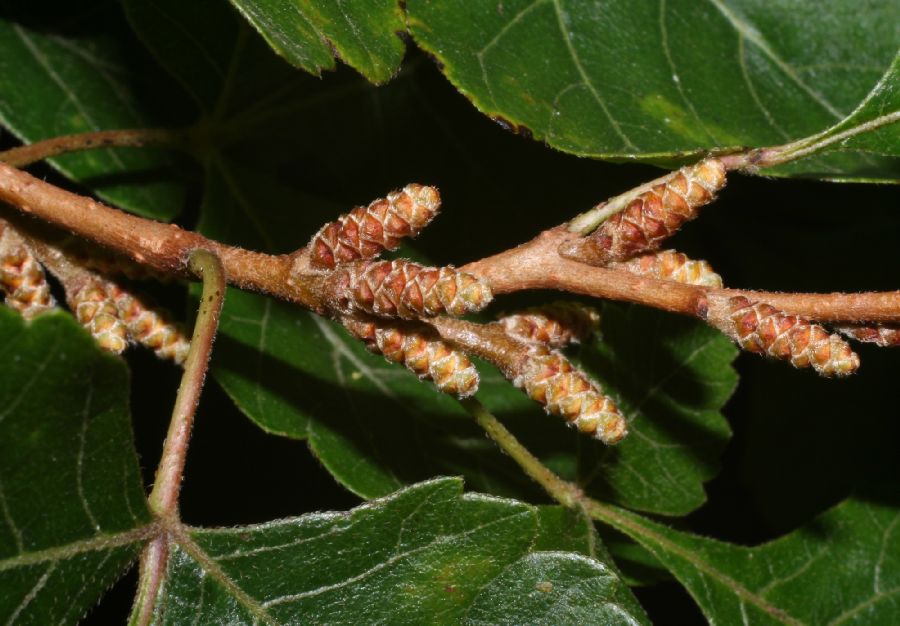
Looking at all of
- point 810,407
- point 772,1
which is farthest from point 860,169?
point 810,407

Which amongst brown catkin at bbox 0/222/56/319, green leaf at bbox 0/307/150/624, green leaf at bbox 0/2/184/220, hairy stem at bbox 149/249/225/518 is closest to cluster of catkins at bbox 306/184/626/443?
hairy stem at bbox 149/249/225/518

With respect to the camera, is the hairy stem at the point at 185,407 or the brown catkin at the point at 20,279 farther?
the brown catkin at the point at 20,279

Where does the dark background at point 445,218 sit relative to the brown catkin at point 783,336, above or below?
above

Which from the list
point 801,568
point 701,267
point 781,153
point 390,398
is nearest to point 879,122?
point 781,153

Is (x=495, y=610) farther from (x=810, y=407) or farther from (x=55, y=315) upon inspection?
(x=810, y=407)

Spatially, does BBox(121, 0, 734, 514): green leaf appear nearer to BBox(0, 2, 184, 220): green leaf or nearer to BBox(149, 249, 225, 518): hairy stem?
BBox(0, 2, 184, 220): green leaf

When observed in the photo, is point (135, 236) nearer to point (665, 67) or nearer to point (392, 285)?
point (392, 285)

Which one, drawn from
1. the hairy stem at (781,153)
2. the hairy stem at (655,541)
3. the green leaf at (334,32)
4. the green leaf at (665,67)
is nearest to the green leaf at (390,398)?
the hairy stem at (655,541)

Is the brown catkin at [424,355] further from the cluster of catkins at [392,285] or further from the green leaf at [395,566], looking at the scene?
the green leaf at [395,566]
